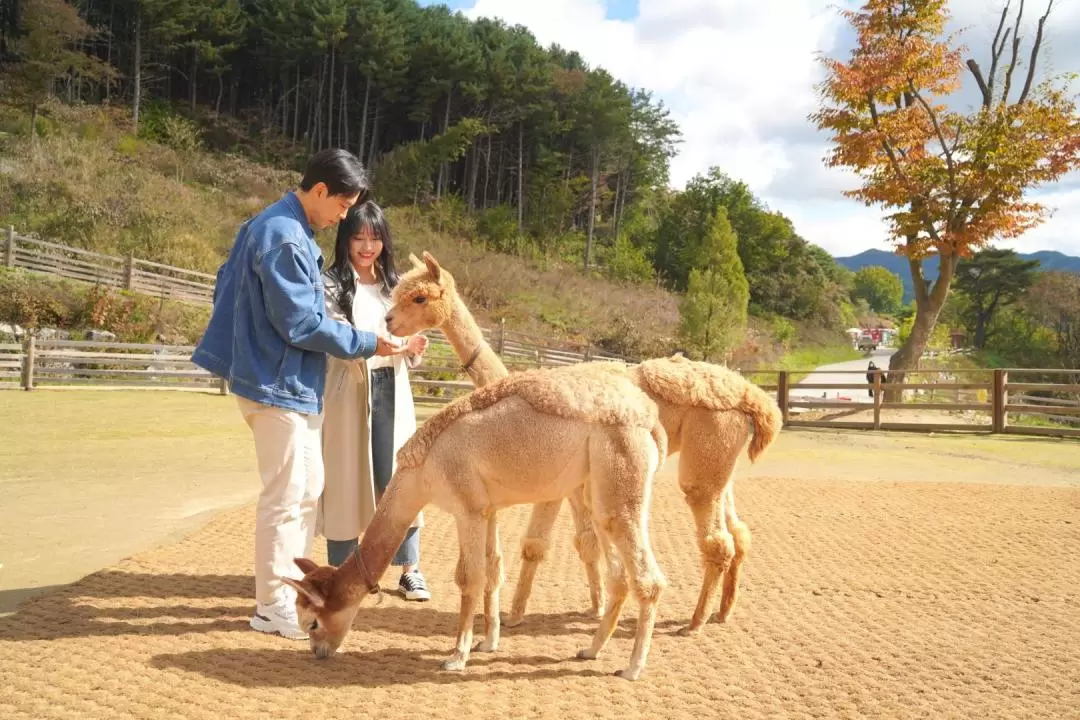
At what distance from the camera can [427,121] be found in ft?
169

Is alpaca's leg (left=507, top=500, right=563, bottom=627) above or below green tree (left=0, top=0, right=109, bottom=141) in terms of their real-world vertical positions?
below

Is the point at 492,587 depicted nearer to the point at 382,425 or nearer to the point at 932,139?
the point at 382,425

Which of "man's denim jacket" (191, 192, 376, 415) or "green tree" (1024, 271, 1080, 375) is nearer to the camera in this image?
"man's denim jacket" (191, 192, 376, 415)

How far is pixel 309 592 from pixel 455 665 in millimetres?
831

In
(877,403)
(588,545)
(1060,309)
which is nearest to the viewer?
(588,545)

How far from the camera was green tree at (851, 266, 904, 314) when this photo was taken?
10938cm

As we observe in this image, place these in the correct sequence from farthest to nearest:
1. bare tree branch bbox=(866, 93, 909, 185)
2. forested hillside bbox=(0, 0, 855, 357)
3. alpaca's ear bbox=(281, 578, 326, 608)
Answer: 1. forested hillside bbox=(0, 0, 855, 357)
2. bare tree branch bbox=(866, 93, 909, 185)
3. alpaca's ear bbox=(281, 578, 326, 608)

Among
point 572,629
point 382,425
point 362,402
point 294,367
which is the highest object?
point 294,367

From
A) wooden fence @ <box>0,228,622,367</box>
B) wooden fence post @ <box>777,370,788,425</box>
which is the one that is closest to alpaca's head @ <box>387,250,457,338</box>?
wooden fence post @ <box>777,370,788,425</box>

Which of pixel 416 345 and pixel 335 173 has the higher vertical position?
pixel 335 173

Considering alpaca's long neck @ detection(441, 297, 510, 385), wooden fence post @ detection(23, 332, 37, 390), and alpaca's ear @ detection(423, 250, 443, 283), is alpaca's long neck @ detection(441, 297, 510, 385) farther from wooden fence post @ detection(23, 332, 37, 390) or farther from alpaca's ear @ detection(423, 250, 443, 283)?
wooden fence post @ detection(23, 332, 37, 390)

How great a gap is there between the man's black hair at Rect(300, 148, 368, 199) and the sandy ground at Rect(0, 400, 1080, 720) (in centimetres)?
251

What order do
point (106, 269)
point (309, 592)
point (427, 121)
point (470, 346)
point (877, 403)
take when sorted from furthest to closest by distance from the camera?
point (427, 121) → point (106, 269) → point (877, 403) → point (470, 346) → point (309, 592)

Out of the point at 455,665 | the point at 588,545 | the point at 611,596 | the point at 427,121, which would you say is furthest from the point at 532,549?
the point at 427,121
